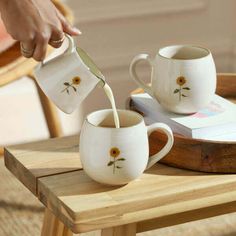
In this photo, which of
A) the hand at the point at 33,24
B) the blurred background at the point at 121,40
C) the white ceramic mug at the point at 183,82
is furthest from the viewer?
the blurred background at the point at 121,40

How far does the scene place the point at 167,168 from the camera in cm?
125

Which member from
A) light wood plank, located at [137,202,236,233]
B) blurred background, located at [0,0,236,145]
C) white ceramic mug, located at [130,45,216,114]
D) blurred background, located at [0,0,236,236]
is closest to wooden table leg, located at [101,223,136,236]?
light wood plank, located at [137,202,236,233]

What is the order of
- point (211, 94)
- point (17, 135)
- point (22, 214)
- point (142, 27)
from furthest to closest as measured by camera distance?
point (142, 27) < point (17, 135) < point (22, 214) < point (211, 94)

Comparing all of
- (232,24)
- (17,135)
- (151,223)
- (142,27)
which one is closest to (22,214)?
(17,135)

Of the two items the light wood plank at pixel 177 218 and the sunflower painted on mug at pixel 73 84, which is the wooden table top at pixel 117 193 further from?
the sunflower painted on mug at pixel 73 84

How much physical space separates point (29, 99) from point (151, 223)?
136 centimetres

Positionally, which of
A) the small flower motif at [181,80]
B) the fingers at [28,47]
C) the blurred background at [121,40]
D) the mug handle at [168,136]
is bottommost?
the blurred background at [121,40]

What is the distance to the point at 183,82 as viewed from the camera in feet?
4.40

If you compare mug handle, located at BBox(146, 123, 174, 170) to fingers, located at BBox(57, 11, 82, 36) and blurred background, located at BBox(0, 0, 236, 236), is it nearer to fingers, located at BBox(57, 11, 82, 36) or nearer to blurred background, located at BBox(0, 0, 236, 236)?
fingers, located at BBox(57, 11, 82, 36)

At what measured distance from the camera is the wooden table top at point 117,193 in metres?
1.10

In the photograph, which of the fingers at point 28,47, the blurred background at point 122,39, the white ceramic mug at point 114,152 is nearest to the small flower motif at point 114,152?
the white ceramic mug at point 114,152

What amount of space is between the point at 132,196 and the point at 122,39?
1599mm

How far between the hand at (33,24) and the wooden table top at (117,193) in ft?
0.58

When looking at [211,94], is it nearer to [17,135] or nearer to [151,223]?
[151,223]
